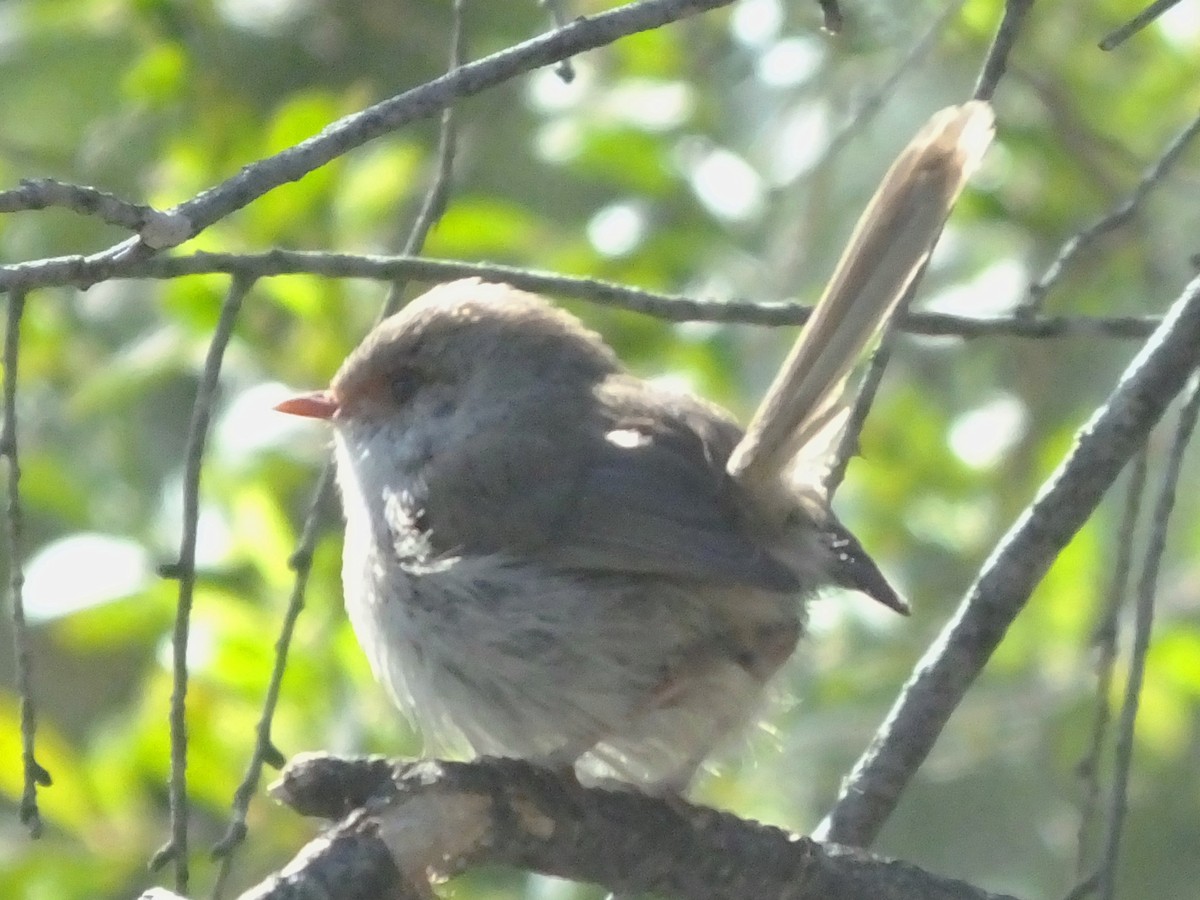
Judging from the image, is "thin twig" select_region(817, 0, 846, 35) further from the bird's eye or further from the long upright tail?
the bird's eye

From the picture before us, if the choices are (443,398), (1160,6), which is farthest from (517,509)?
(1160,6)

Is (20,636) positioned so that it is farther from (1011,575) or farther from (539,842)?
(1011,575)

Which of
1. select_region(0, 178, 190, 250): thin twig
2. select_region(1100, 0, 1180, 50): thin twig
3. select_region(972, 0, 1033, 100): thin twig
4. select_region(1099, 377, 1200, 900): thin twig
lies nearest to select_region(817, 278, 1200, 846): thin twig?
select_region(1099, 377, 1200, 900): thin twig

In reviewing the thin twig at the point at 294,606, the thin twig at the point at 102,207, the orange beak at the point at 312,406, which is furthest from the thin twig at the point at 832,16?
the orange beak at the point at 312,406

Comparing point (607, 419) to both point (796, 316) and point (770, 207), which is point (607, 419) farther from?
point (770, 207)

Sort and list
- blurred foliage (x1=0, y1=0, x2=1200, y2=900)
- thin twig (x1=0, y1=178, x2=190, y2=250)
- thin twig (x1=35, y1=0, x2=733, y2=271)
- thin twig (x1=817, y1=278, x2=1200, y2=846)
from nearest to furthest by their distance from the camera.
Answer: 1. thin twig (x1=0, y1=178, x2=190, y2=250)
2. thin twig (x1=35, y1=0, x2=733, y2=271)
3. thin twig (x1=817, y1=278, x2=1200, y2=846)
4. blurred foliage (x1=0, y1=0, x2=1200, y2=900)

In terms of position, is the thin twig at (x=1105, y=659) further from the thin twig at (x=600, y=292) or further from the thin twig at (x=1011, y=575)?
the thin twig at (x=600, y=292)
